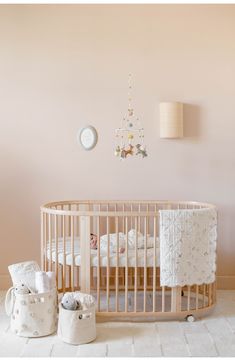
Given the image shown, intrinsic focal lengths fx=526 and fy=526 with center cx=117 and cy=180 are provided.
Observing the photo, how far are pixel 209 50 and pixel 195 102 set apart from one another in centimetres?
43

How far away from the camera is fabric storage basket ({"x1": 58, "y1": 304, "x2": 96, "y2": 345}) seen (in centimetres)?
305

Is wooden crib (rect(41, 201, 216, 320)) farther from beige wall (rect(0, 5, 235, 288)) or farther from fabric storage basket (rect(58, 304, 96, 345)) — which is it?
beige wall (rect(0, 5, 235, 288))

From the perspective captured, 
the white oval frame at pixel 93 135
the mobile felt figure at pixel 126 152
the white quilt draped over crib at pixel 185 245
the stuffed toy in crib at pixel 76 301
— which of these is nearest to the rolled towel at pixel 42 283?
the stuffed toy in crib at pixel 76 301

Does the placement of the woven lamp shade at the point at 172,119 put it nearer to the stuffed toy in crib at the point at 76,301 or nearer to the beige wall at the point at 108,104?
the beige wall at the point at 108,104

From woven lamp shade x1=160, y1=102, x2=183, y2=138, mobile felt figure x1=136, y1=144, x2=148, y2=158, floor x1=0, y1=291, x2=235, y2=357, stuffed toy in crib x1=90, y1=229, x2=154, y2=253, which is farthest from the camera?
woven lamp shade x1=160, y1=102, x2=183, y2=138

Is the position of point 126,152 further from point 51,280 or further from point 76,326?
point 76,326

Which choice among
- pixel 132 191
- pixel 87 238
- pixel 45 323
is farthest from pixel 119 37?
pixel 45 323

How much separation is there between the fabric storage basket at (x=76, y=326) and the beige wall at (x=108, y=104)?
1.35 meters

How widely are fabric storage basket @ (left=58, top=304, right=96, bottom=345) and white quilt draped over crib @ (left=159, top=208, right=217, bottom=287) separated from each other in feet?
1.93

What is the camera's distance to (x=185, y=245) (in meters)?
3.38

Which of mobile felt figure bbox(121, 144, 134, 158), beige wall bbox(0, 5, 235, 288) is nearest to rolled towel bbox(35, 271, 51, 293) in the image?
beige wall bbox(0, 5, 235, 288)

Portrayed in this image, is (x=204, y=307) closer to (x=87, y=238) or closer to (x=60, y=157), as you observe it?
(x=87, y=238)

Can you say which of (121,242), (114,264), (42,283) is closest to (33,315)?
(42,283)

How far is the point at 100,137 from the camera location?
431cm
